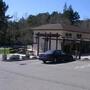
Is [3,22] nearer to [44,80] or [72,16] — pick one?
[72,16]

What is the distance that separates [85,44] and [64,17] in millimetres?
56152

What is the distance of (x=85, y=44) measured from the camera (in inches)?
2325

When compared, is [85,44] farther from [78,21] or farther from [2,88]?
[78,21]

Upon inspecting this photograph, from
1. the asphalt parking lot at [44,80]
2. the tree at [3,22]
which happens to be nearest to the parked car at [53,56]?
the asphalt parking lot at [44,80]

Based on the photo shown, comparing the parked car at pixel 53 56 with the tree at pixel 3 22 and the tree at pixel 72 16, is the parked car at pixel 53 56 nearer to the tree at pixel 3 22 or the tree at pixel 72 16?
the tree at pixel 3 22

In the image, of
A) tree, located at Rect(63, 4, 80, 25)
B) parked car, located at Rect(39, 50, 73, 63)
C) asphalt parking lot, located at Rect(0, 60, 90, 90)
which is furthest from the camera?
tree, located at Rect(63, 4, 80, 25)

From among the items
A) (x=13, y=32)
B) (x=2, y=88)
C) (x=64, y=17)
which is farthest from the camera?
(x=64, y=17)

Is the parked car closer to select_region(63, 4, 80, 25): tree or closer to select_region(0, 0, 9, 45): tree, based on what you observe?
select_region(0, 0, 9, 45): tree

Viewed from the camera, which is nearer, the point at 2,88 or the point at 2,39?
the point at 2,88

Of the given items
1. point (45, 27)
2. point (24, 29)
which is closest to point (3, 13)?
point (24, 29)

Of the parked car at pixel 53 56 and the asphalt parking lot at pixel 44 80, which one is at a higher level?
the parked car at pixel 53 56

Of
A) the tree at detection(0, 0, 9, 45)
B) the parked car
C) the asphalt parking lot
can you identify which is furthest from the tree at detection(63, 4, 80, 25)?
the asphalt parking lot

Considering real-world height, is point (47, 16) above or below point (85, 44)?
above

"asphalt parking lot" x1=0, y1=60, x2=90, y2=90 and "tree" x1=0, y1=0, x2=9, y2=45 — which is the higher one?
"tree" x1=0, y1=0, x2=9, y2=45
